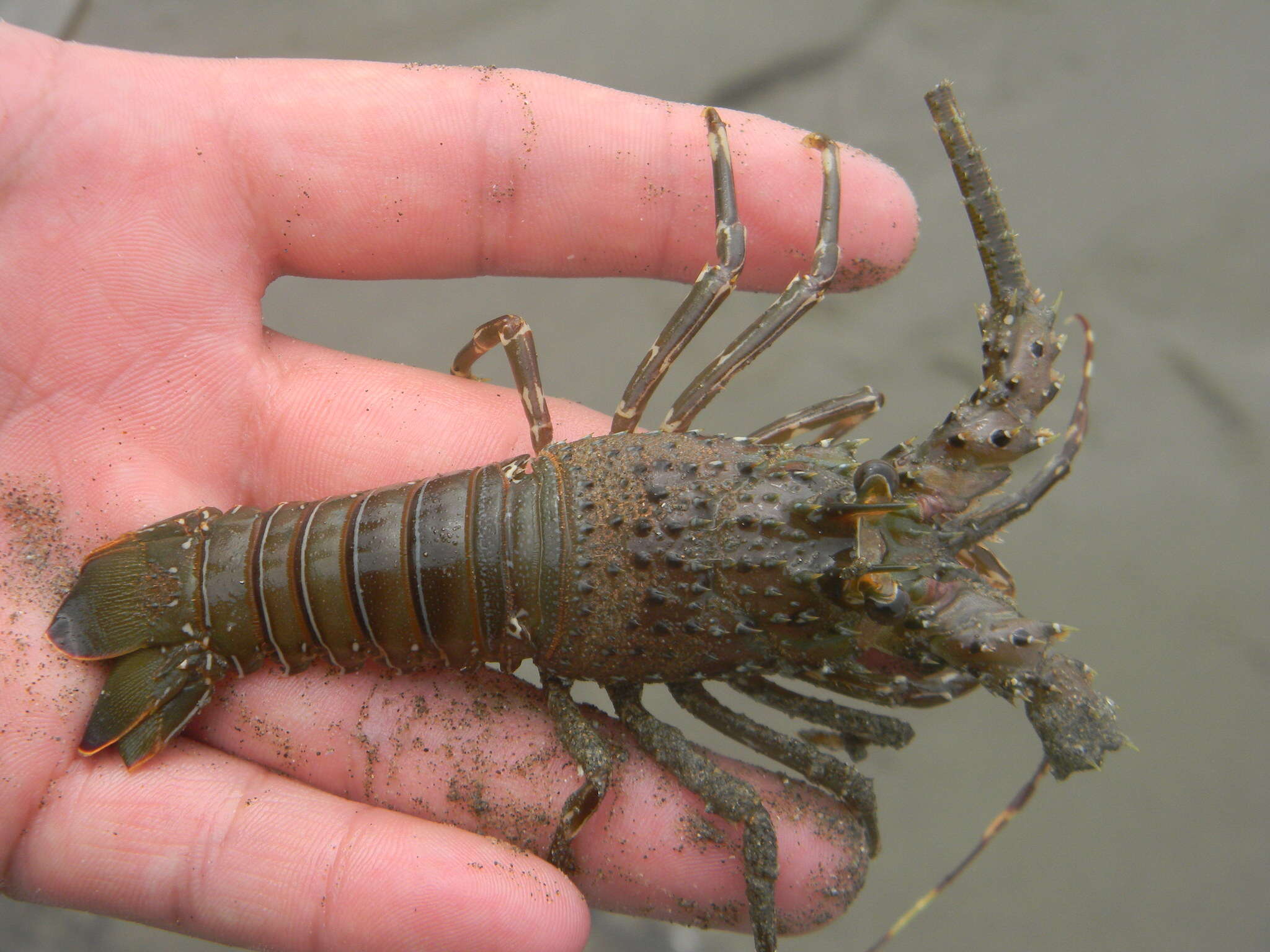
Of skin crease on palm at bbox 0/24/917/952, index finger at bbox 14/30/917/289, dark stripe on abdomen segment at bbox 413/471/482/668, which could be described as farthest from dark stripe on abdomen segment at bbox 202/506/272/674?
index finger at bbox 14/30/917/289

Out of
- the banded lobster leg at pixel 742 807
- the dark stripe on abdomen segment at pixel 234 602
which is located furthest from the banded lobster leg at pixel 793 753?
the dark stripe on abdomen segment at pixel 234 602

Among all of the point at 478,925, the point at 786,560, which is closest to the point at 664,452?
the point at 786,560

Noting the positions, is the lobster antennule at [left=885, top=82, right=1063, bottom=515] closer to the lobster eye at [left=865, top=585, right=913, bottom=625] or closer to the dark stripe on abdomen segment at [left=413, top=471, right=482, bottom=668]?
the lobster eye at [left=865, top=585, right=913, bottom=625]

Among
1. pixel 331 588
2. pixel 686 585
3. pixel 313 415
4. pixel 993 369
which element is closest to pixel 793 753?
pixel 686 585

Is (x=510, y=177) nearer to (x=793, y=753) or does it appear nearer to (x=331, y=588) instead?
(x=331, y=588)

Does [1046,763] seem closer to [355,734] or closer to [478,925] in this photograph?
[478,925]
